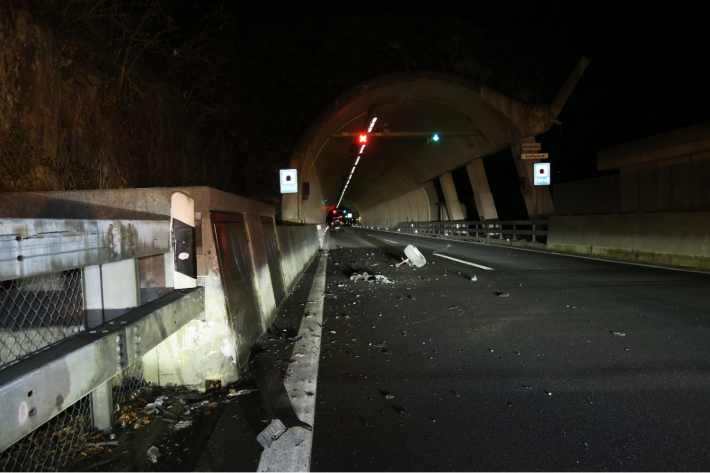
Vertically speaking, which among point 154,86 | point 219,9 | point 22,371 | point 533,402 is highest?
point 219,9

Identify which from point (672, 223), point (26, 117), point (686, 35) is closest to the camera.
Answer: point (26, 117)

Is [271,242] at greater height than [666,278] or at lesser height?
Result: greater

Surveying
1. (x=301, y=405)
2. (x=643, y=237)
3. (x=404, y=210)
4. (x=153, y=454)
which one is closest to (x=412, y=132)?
(x=643, y=237)

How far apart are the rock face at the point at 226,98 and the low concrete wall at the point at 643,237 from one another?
7.80 m

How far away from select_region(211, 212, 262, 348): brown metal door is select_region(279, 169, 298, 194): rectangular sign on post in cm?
1361

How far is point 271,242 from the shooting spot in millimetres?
7164

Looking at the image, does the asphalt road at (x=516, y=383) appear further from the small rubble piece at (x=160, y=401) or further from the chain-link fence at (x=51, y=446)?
the chain-link fence at (x=51, y=446)

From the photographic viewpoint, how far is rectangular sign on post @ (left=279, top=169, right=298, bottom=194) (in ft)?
60.7

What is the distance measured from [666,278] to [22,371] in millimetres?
10407

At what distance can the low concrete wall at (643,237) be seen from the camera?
413 inches

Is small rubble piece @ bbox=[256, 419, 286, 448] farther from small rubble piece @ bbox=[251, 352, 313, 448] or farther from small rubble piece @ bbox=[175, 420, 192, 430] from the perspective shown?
small rubble piece @ bbox=[175, 420, 192, 430]

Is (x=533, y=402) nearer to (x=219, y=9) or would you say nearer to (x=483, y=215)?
(x=219, y=9)

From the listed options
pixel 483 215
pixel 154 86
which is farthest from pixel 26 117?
pixel 483 215

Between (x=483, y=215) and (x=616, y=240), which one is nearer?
(x=616, y=240)
